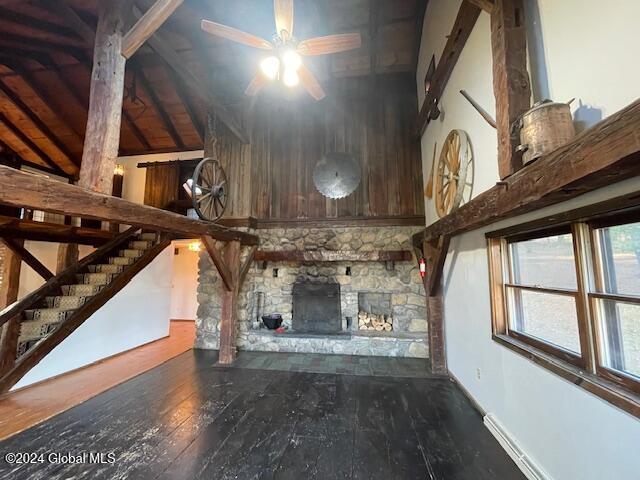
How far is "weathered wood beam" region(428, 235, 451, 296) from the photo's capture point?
10.2 feet

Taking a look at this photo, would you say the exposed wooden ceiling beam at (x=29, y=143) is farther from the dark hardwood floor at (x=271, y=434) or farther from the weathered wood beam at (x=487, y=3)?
the weathered wood beam at (x=487, y=3)

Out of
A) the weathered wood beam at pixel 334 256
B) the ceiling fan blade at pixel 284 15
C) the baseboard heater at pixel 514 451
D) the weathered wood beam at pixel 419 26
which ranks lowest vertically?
the baseboard heater at pixel 514 451

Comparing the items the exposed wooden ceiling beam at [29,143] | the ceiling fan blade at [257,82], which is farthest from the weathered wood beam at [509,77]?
the exposed wooden ceiling beam at [29,143]

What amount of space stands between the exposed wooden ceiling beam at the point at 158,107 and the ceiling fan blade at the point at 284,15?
431cm

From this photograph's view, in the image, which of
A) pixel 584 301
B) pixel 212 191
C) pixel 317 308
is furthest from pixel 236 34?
pixel 317 308

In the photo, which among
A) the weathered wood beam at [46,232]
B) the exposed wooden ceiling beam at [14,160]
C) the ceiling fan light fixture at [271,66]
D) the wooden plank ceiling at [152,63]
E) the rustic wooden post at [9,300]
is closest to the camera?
the ceiling fan light fixture at [271,66]

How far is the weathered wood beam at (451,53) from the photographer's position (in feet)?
8.38

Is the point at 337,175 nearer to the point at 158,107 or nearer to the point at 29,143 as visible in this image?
the point at 158,107

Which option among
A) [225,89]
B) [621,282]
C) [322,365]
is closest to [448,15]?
[621,282]

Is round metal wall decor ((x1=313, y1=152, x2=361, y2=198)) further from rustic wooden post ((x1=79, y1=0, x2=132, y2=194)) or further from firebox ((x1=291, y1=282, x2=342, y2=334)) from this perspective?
rustic wooden post ((x1=79, y1=0, x2=132, y2=194))

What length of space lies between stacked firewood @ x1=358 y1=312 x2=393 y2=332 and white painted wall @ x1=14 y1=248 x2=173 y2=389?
4.27m

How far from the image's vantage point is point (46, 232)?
4.14 m

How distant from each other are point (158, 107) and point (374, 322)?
6596 millimetres

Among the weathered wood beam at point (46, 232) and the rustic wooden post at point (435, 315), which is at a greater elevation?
the weathered wood beam at point (46, 232)
